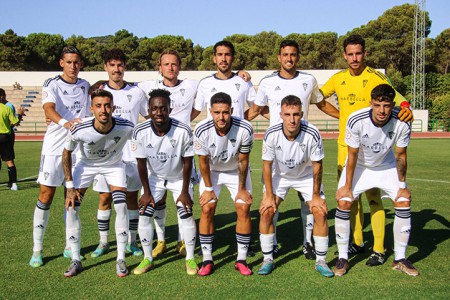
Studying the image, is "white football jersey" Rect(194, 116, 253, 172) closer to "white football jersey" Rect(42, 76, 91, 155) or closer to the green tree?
"white football jersey" Rect(42, 76, 91, 155)

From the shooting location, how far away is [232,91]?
5773mm

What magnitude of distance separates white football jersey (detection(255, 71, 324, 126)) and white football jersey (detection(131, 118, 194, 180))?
1.20 metres

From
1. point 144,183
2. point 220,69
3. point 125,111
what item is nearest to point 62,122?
point 125,111

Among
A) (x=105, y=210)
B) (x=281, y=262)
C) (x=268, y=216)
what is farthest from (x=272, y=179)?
(x=105, y=210)

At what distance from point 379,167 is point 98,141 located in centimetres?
320

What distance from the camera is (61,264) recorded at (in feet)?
16.8

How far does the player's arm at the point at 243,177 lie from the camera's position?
195 inches

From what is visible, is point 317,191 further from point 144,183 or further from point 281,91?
point 144,183

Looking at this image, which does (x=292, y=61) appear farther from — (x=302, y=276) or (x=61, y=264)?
(x=61, y=264)

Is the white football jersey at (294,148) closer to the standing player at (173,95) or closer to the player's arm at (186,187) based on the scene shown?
the player's arm at (186,187)

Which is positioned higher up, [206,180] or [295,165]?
[295,165]

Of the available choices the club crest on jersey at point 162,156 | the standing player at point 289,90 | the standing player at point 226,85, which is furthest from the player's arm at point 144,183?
the standing player at point 289,90

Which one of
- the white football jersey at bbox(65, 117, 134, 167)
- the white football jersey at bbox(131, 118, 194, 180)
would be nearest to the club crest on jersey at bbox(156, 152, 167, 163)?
Answer: the white football jersey at bbox(131, 118, 194, 180)

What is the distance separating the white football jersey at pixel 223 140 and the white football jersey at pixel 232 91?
76cm
